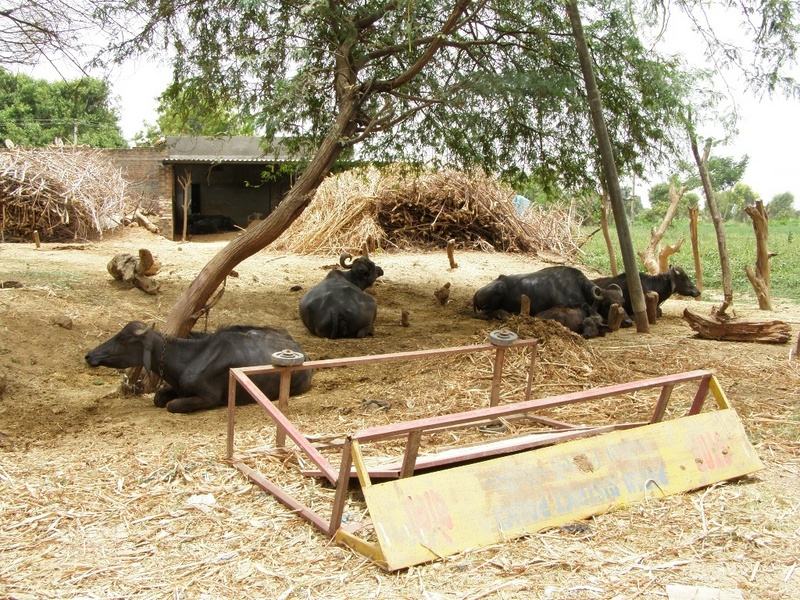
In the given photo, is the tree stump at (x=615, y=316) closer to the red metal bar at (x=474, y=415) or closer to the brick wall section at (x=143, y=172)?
the red metal bar at (x=474, y=415)

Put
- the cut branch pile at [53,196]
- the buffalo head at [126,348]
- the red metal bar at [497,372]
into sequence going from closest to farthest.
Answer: the red metal bar at [497,372] < the buffalo head at [126,348] < the cut branch pile at [53,196]

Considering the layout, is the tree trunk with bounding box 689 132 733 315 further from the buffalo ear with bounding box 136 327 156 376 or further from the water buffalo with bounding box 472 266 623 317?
the buffalo ear with bounding box 136 327 156 376

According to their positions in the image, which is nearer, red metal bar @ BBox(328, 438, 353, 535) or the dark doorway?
red metal bar @ BBox(328, 438, 353, 535)

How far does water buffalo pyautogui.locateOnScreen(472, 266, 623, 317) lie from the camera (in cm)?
1172

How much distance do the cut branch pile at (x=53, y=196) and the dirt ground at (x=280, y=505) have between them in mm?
10406

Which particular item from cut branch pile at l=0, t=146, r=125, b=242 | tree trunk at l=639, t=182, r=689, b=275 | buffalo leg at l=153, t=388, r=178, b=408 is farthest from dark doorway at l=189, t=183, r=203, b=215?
buffalo leg at l=153, t=388, r=178, b=408

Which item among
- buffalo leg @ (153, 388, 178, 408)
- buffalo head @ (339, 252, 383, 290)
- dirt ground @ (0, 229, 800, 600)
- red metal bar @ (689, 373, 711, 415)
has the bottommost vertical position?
buffalo leg @ (153, 388, 178, 408)

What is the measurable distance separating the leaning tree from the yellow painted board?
4.86m

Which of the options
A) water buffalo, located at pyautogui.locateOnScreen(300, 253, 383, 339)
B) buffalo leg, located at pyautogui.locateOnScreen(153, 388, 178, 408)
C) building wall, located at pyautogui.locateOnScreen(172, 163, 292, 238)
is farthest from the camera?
building wall, located at pyautogui.locateOnScreen(172, 163, 292, 238)

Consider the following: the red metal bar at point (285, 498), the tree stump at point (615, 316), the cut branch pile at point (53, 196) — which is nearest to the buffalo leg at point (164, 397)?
the red metal bar at point (285, 498)

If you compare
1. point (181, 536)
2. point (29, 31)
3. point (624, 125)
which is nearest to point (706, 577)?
point (181, 536)

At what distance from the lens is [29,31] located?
23.5 ft

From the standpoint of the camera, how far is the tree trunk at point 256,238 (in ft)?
27.3

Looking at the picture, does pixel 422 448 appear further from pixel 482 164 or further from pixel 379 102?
pixel 482 164
